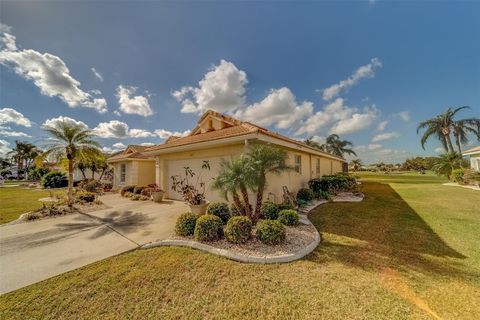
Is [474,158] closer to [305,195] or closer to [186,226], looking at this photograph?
[305,195]

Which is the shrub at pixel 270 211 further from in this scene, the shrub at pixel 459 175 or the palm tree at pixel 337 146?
the palm tree at pixel 337 146

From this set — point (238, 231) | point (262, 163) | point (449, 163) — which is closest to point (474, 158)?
point (449, 163)

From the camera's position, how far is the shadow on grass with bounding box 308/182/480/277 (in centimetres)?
417

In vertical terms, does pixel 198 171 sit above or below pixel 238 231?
above

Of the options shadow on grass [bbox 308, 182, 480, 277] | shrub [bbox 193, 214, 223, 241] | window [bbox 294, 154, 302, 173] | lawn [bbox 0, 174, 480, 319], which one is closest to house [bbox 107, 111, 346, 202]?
window [bbox 294, 154, 302, 173]

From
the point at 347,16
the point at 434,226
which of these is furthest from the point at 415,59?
the point at 434,226

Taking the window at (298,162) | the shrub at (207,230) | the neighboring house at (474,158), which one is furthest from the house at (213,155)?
the neighboring house at (474,158)

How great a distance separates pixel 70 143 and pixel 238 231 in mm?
10408

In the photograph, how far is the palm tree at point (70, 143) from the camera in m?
9.27

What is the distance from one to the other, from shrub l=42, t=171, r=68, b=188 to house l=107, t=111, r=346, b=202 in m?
11.3

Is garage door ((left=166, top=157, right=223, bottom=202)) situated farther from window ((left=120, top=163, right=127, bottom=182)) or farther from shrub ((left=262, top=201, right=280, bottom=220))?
window ((left=120, top=163, right=127, bottom=182))

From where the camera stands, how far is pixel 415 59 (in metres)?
12.6

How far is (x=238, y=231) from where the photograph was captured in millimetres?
4977

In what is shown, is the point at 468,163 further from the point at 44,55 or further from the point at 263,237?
the point at 44,55
